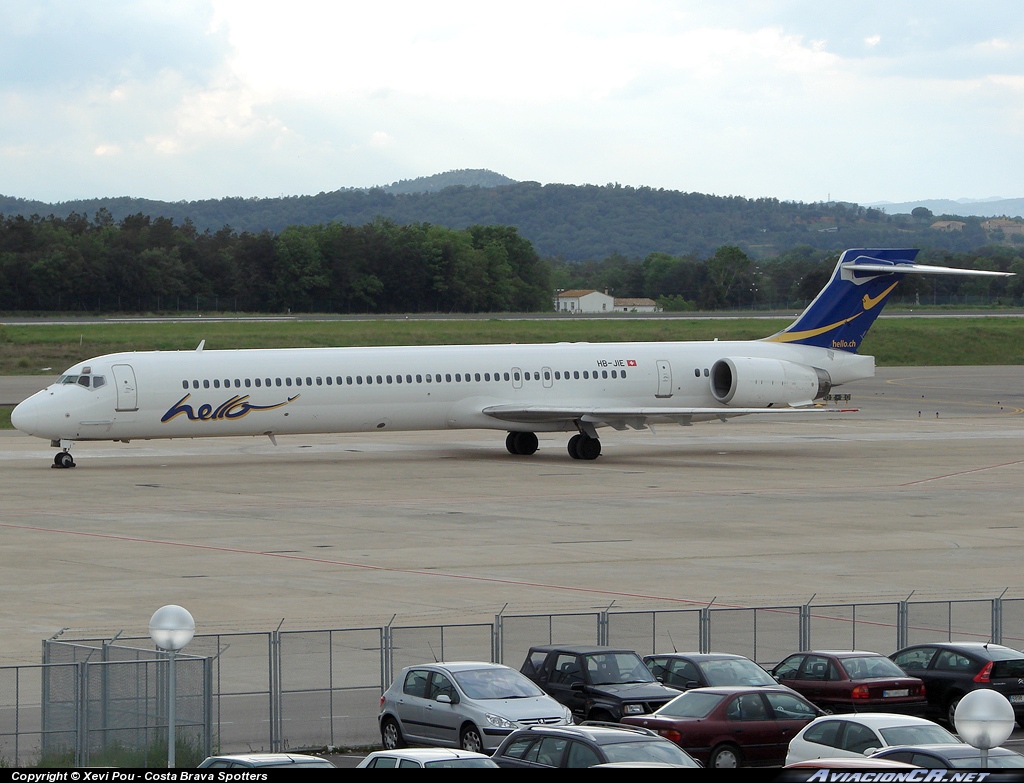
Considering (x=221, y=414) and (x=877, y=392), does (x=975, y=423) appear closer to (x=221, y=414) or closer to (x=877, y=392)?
(x=877, y=392)

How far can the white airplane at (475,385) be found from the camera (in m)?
38.7

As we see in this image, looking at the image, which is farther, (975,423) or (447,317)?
(447,317)

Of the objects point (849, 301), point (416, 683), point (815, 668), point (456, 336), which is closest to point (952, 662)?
point (815, 668)

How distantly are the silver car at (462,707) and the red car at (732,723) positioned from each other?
1144 mm

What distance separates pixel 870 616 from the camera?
2105cm

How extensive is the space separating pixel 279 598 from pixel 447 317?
3933 inches

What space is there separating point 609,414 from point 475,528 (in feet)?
44.2

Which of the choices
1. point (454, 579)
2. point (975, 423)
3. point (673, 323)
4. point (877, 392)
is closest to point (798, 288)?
point (673, 323)

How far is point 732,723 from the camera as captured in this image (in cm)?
1475

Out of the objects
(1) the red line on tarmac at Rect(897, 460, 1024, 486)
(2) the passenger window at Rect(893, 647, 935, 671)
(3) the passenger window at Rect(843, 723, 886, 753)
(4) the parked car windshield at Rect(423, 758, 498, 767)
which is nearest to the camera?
(4) the parked car windshield at Rect(423, 758, 498, 767)

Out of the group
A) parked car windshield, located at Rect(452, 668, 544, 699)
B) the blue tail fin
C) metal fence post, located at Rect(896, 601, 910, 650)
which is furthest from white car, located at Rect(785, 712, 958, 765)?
the blue tail fin

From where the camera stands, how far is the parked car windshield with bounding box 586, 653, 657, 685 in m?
16.5

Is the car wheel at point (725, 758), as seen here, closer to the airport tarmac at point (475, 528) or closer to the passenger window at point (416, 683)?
the passenger window at point (416, 683)

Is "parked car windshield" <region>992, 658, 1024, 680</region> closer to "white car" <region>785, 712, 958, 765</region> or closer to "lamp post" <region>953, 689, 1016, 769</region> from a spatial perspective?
"white car" <region>785, 712, 958, 765</region>
